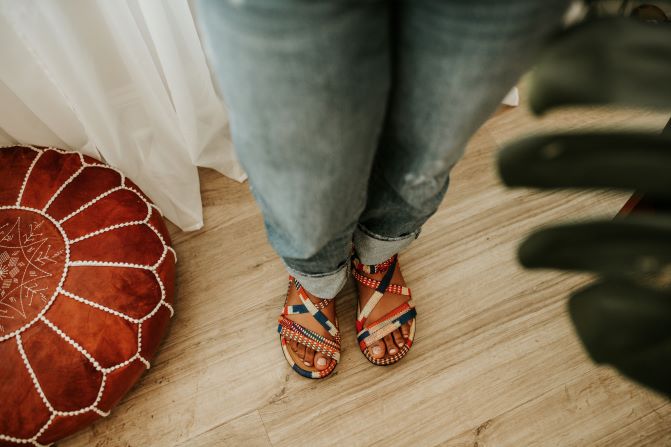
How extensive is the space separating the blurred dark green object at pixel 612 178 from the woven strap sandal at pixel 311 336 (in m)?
0.65

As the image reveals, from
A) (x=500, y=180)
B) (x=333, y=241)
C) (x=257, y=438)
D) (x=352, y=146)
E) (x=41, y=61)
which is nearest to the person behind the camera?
(x=500, y=180)

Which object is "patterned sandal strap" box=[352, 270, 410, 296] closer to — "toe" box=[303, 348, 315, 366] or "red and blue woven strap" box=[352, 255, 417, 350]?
"red and blue woven strap" box=[352, 255, 417, 350]

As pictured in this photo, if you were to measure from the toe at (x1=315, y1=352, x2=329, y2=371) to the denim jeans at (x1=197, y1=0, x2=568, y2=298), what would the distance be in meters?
0.43

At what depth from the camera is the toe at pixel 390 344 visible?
97 centimetres

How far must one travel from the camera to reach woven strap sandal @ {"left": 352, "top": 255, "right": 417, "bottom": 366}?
3.17 ft

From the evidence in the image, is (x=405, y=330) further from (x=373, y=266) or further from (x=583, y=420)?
(x=583, y=420)

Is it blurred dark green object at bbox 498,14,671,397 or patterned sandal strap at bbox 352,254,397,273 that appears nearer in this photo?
blurred dark green object at bbox 498,14,671,397

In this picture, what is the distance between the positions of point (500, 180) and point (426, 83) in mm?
181

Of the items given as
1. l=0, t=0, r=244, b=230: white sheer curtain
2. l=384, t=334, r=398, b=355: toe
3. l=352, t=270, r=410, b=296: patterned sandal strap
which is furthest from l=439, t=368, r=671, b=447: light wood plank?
l=0, t=0, r=244, b=230: white sheer curtain

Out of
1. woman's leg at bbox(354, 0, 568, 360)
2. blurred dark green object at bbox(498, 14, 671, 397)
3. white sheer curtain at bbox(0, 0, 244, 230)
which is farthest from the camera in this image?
white sheer curtain at bbox(0, 0, 244, 230)

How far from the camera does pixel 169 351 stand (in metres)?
1.00

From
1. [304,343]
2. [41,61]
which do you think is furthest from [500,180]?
[41,61]

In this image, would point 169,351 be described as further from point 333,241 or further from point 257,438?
point 333,241

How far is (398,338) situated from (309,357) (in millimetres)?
194
